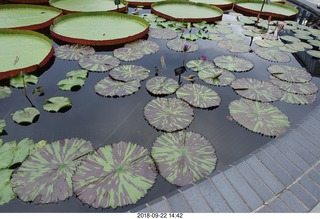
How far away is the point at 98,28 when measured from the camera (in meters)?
5.79

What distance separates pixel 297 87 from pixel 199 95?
71.3 inches

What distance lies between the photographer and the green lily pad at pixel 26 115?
Result: 3.05 metres

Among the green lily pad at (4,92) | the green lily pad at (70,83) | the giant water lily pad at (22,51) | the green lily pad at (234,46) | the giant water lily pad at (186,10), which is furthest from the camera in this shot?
the giant water lily pad at (186,10)

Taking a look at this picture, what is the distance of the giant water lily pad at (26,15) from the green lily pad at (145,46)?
231cm

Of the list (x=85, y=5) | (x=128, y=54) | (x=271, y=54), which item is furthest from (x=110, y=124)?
(x=85, y=5)

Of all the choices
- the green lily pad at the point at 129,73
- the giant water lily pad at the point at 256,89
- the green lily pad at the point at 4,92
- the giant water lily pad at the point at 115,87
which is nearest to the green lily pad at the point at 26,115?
the green lily pad at the point at 4,92

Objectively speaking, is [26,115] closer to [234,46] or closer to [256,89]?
[256,89]

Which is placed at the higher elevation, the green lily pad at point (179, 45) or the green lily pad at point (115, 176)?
the green lily pad at point (179, 45)

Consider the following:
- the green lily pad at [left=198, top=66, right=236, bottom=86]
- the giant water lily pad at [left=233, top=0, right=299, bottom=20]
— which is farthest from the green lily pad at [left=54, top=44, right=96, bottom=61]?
the giant water lily pad at [left=233, top=0, right=299, bottom=20]

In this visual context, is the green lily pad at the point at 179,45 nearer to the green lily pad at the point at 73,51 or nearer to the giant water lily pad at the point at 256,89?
the giant water lily pad at the point at 256,89

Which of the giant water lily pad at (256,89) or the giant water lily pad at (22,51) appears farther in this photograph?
the giant water lily pad at (22,51)

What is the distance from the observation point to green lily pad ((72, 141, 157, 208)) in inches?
87.1

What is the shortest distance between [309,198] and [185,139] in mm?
1360

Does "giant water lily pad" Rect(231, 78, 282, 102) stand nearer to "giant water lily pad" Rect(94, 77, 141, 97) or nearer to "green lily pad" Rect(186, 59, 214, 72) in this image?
"green lily pad" Rect(186, 59, 214, 72)
